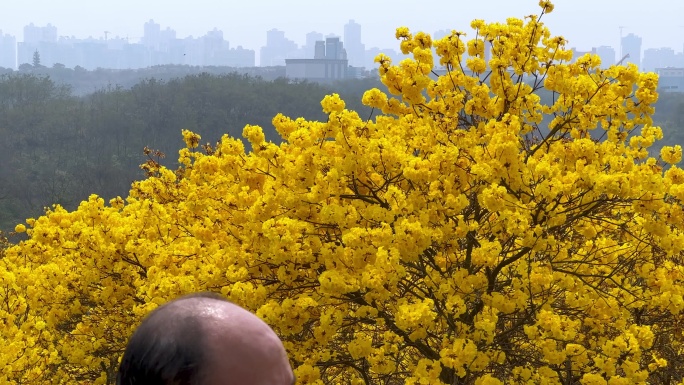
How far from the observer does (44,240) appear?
8.06 metres

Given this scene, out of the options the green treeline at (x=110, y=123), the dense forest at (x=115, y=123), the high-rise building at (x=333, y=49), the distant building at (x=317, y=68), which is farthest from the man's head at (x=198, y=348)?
the high-rise building at (x=333, y=49)

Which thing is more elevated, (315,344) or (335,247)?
(335,247)

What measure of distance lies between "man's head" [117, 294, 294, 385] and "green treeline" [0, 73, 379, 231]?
170ft

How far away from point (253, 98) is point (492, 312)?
227ft

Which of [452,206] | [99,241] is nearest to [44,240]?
[99,241]

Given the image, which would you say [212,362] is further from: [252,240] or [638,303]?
[638,303]

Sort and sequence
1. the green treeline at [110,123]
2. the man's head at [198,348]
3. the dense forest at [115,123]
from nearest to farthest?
the man's head at [198,348], the green treeline at [110,123], the dense forest at [115,123]

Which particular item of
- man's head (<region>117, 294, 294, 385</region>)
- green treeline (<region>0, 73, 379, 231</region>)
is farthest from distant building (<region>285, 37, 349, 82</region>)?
man's head (<region>117, 294, 294, 385</region>)

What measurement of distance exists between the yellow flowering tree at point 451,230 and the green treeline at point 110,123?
46.8 metres

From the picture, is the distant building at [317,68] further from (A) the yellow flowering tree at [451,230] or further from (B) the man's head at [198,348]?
(B) the man's head at [198,348]

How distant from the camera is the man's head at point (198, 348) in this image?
0.83 m

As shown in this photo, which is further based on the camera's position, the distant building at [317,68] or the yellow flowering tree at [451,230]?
the distant building at [317,68]

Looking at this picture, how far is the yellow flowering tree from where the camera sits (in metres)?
4.96

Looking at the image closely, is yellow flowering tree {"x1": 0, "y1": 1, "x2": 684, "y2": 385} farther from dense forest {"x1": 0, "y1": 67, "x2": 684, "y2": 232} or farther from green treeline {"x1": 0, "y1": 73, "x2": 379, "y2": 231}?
dense forest {"x1": 0, "y1": 67, "x2": 684, "y2": 232}
